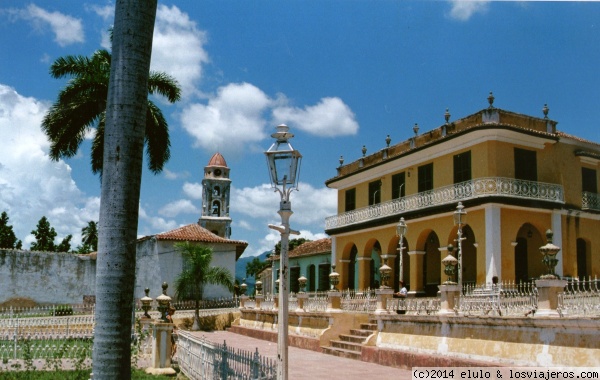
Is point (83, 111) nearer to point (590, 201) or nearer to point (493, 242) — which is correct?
point (493, 242)

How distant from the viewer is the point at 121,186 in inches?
239

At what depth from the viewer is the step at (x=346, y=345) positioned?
16.9 m

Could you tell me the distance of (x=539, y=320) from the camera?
10.4 m

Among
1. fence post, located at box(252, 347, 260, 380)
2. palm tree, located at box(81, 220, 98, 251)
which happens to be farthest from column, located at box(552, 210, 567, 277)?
palm tree, located at box(81, 220, 98, 251)

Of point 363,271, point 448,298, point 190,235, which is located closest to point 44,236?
point 190,235

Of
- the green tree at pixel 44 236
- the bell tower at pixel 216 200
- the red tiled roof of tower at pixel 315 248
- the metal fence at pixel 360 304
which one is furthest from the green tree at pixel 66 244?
the metal fence at pixel 360 304

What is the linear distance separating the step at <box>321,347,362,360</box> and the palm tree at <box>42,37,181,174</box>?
986 cm

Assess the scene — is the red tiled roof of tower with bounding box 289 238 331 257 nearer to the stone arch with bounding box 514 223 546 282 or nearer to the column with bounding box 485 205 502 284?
the stone arch with bounding box 514 223 546 282

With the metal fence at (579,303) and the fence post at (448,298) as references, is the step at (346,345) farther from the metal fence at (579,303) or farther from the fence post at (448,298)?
the metal fence at (579,303)

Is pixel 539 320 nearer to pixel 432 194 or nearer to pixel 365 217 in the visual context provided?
pixel 432 194

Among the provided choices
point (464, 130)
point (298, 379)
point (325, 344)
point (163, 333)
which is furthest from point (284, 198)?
point (464, 130)

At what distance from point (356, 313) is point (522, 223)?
6.96 metres

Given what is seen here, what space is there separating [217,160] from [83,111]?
36.6 metres

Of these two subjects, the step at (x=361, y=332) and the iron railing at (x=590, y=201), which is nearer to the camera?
the step at (x=361, y=332)
